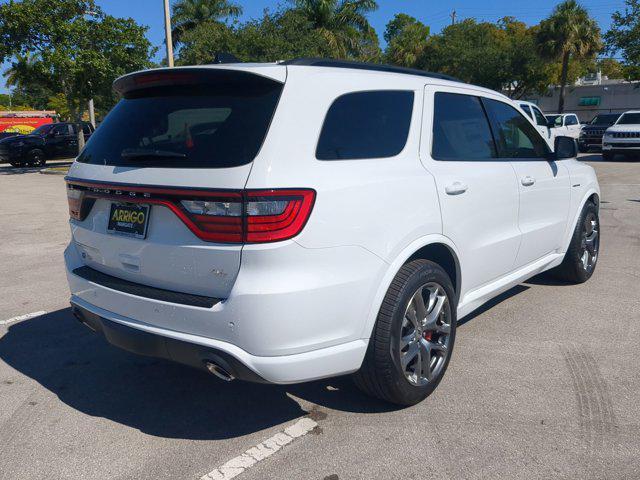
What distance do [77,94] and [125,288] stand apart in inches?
764

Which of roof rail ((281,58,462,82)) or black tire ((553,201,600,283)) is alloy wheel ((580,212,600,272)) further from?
roof rail ((281,58,462,82))

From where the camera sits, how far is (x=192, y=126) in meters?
2.85

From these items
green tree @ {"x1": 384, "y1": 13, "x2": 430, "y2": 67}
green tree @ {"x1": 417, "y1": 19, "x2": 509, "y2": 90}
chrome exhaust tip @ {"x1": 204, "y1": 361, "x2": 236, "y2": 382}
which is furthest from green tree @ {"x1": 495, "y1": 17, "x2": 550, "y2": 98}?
chrome exhaust tip @ {"x1": 204, "y1": 361, "x2": 236, "y2": 382}

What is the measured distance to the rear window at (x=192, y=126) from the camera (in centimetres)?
265

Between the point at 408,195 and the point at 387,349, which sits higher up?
the point at 408,195

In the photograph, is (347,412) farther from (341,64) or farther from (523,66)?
(523,66)

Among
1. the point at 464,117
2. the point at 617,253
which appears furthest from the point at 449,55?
the point at 464,117

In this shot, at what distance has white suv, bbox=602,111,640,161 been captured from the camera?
776 inches

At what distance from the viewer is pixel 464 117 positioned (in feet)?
12.7

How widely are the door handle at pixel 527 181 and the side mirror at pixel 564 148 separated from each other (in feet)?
1.88

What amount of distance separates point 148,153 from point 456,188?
1.74 m

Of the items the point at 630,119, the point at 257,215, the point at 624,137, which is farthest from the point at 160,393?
the point at 630,119

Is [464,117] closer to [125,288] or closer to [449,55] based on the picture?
[125,288]

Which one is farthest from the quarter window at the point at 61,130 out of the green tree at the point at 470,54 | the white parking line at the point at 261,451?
the green tree at the point at 470,54
